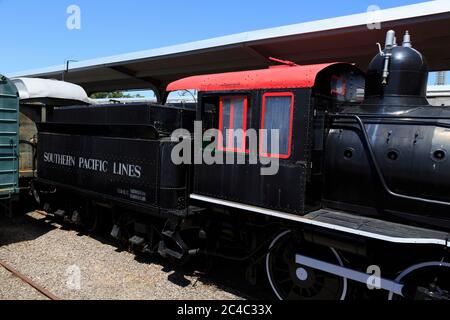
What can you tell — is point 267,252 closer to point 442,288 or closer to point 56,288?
point 442,288

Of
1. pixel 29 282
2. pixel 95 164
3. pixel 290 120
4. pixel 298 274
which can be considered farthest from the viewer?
pixel 95 164

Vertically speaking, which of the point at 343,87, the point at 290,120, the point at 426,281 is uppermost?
the point at 343,87

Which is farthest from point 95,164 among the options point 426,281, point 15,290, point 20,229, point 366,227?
point 426,281

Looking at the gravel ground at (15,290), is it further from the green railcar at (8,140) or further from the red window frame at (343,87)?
the red window frame at (343,87)

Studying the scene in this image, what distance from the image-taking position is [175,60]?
48.3 ft

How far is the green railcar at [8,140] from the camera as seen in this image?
713 cm

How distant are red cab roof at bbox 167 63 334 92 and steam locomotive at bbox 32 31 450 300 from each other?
0.02 m

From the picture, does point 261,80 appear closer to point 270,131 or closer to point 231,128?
point 270,131

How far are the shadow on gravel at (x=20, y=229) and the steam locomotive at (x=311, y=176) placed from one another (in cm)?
300

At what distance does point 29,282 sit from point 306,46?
919 cm

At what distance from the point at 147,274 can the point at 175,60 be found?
10504mm

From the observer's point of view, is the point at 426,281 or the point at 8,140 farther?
the point at 8,140

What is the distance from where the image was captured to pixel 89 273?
19.5ft
